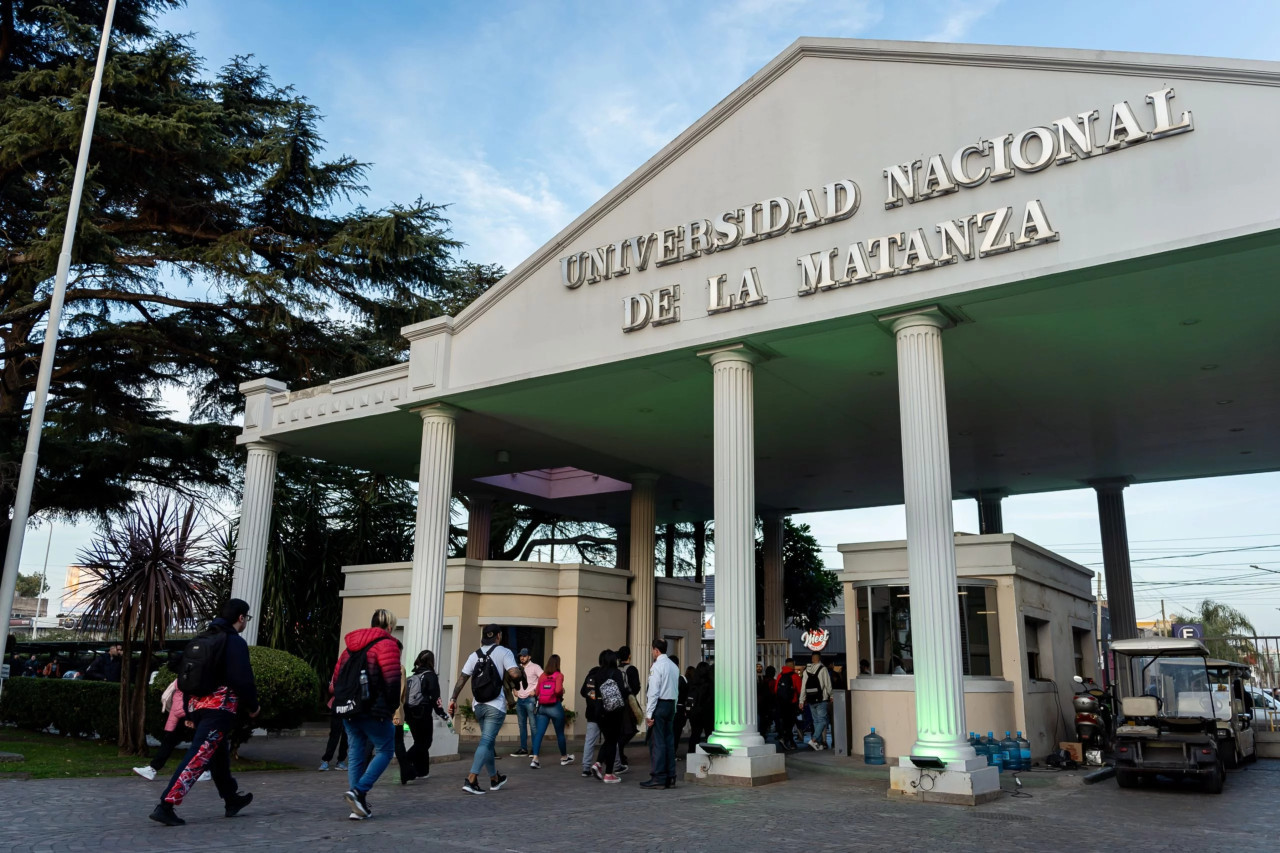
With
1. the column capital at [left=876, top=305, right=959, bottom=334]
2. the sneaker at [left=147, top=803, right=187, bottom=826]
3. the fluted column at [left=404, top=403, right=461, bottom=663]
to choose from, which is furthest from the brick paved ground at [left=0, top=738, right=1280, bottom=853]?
the column capital at [left=876, top=305, right=959, bottom=334]

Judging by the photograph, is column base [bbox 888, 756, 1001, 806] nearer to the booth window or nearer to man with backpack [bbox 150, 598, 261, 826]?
the booth window

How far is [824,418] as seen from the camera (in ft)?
51.4

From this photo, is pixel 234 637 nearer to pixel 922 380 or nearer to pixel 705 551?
pixel 922 380

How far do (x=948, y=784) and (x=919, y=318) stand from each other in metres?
4.92

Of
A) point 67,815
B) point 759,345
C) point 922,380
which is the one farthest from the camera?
point 759,345

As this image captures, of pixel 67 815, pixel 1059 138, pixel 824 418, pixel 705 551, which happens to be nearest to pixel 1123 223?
pixel 1059 138

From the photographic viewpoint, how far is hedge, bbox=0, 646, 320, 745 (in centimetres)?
1184

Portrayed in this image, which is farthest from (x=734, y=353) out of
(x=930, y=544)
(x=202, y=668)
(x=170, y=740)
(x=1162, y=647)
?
(x=170, y=740)

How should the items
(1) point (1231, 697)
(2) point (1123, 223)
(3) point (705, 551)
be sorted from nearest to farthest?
(2) point (1123, 223)
(1) point (1231, 697)
(3) point (705, 551)

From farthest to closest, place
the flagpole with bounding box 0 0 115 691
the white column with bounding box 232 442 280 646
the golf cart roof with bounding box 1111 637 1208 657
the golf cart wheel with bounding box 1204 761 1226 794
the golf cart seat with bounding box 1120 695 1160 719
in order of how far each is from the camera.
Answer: the white column with bounding box 232 442 280 646
the golf cart roof with bounding box 1111 637 1208 657
the flagpole with bounding box 0 0 115 691
the golf cart seat with bounding box 1120 695 1160 719
the golf cart wheel with bounding box 1204 761 1226 794

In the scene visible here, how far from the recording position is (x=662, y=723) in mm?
10328

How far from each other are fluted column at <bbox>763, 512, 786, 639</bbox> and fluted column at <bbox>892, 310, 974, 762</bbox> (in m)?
12.7

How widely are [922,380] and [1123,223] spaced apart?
2519 millimetres

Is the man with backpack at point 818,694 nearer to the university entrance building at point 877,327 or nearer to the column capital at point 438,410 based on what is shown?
the university entrance building at point 877,327
